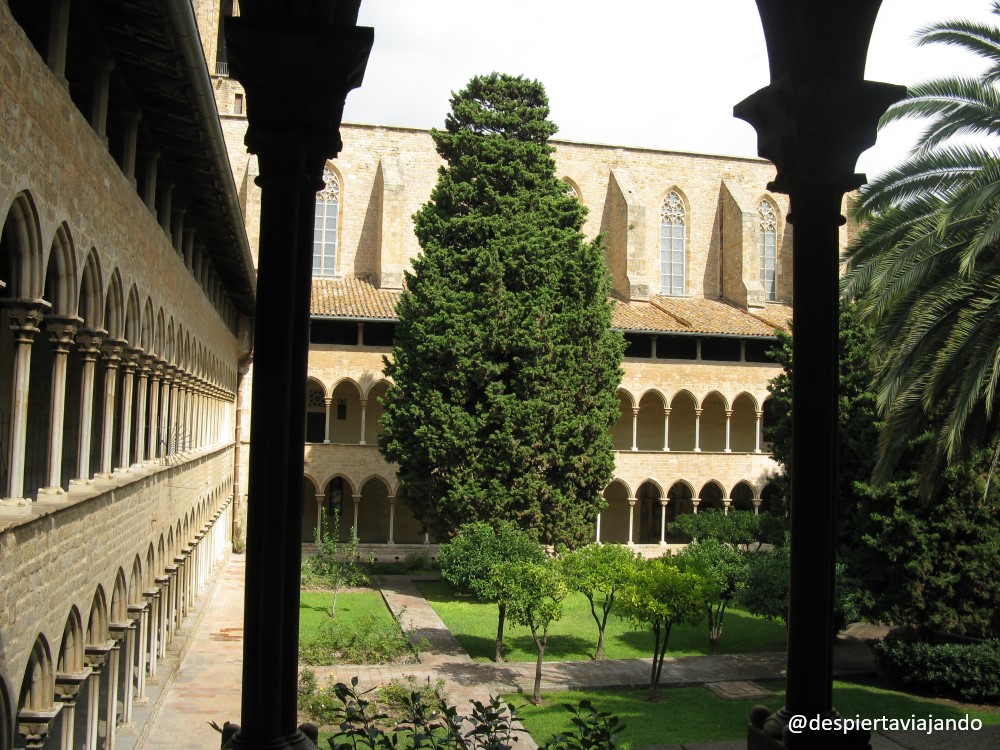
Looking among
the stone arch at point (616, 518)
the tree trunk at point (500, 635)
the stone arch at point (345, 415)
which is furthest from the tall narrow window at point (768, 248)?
the tree trunk at point (500, 635)

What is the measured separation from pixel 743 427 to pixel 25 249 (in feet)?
97.6

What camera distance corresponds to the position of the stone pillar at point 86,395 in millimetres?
7727

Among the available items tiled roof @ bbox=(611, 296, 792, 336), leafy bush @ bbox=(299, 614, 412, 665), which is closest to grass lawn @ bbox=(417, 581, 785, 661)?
leafy bush @ bbox=(299, 614, 412, 665)

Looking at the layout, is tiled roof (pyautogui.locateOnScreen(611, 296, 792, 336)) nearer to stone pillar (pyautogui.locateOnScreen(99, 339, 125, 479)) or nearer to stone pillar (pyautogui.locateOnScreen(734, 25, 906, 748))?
stone pillar (pyautogui.locateOnScreen(99, 339, 125, 479))

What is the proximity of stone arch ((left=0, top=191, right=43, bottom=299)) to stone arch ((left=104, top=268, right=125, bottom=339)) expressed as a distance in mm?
2576

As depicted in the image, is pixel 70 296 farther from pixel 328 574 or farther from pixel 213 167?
pixel 328 574

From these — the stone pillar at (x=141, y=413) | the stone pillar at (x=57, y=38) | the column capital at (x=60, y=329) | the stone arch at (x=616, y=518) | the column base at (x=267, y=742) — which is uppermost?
the stone pillar at (x=57, y=38)

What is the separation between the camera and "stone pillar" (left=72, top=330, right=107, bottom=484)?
773cm

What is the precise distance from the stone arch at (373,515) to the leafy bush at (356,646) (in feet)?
39.2

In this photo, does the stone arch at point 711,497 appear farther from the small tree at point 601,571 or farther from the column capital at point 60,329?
the column capital at point 60,329

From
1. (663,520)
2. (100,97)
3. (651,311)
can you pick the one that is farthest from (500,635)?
(651,311)

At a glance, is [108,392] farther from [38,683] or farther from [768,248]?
[768,248]

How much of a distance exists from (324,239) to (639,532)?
13980 millimetres

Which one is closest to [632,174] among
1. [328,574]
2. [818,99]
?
[328,574]
